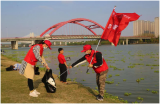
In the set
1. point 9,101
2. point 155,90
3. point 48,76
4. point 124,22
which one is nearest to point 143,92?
point 155,90

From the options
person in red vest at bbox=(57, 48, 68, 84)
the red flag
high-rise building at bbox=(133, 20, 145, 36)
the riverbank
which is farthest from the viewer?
high-rise building at bbox=(133, 20, 145, 36)

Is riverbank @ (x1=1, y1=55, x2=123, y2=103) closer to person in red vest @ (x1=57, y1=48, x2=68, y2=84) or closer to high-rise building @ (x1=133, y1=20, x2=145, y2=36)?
person in red vest @ (x1=57, y1=48, x2=68, y2=84)

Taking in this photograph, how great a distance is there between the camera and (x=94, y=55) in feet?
18.4

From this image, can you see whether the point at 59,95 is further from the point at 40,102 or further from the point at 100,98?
the point at 100,98

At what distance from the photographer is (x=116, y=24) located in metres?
6.18

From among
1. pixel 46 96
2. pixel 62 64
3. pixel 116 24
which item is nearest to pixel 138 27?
pixel 62 64

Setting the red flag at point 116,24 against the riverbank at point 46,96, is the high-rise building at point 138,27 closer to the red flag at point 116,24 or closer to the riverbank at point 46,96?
the red flag at point 116,24

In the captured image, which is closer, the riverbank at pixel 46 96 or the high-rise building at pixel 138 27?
the riverbank at pixel 46 96

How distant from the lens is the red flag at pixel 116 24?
6.03 m

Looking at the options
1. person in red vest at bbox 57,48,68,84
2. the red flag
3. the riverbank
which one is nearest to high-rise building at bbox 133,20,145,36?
person in red vest at bbox 57,48,68,84

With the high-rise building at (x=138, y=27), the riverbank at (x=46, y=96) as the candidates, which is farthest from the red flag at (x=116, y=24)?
the high-rise building at (x=138, y=27)

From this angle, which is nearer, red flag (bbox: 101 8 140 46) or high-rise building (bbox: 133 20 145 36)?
red flag (bbox: 101 8 140 46)

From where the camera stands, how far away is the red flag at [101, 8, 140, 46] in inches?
237

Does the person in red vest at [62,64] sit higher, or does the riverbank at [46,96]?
the person in red vest at [62,64]
